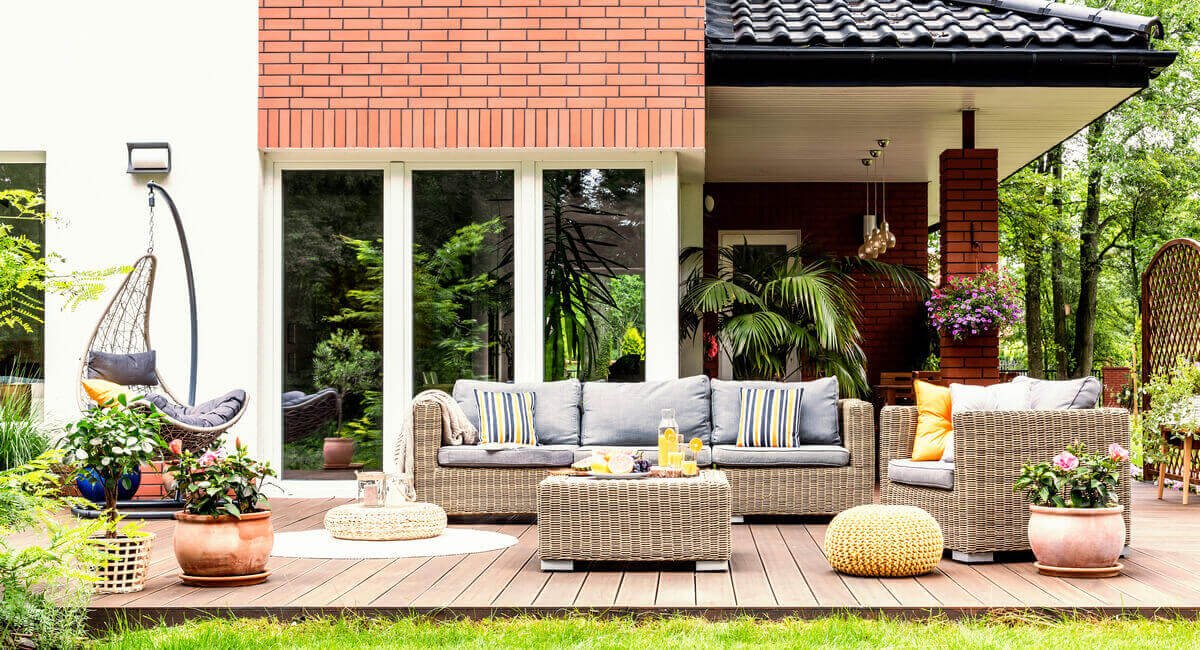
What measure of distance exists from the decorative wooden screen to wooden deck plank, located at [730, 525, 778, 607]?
345 cm

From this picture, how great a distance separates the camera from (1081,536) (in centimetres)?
431

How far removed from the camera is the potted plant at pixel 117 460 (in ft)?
12.9

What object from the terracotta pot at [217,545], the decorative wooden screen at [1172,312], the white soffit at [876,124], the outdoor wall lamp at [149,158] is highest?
the white soffit at [876,124]

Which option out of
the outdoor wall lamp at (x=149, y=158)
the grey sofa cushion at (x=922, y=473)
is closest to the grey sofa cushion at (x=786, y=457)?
the grey sofa cushion at (x=922, y=473)

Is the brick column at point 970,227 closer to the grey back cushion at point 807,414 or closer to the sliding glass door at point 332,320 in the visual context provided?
the grey back cushion at point 807,414

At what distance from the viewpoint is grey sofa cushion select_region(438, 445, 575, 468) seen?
6125 mm

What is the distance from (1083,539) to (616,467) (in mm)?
1835

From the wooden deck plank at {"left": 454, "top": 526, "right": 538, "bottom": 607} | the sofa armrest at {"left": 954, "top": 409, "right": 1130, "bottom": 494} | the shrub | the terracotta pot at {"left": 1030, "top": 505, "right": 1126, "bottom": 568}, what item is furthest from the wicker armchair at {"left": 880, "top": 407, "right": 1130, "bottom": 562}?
the shrub

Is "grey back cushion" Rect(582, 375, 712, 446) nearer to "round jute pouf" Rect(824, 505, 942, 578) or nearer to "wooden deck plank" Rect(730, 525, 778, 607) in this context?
"wooden deck plank" Rect(730, 525, 778, 607)

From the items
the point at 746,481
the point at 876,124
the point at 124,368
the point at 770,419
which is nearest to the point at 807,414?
the point at 770,419

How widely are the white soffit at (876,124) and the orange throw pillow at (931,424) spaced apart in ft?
7.59

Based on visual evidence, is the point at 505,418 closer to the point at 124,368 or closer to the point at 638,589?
the point at 124,368

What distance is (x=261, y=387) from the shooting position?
7.14m

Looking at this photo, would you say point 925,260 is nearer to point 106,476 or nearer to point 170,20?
point 170,20
